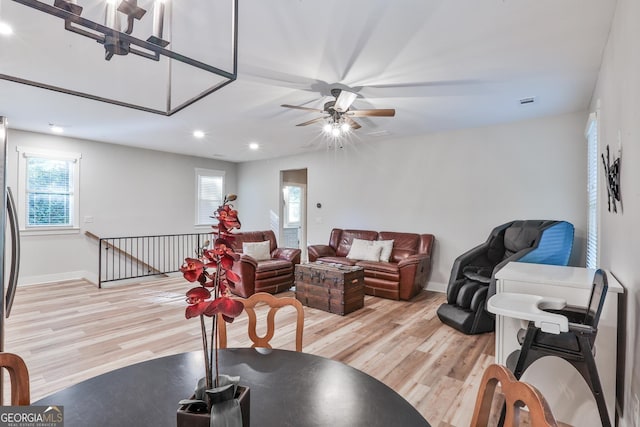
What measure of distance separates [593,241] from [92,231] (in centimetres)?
793

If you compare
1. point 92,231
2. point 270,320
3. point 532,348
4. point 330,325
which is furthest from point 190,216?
point 532,348

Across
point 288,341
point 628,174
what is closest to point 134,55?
point 288,341

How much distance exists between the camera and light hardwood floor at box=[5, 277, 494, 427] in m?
2.45

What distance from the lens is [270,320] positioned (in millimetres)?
1714

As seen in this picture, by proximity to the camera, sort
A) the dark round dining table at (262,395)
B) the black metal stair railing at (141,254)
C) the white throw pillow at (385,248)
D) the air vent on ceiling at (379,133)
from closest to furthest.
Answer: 1. the dark round dining table at (262,395)
2. the air vent on ceiling at (379,133)
3. the white throw pillow at (385,248)
4. the black metal stair railing at (141,254)

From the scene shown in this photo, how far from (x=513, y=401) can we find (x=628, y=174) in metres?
1.77

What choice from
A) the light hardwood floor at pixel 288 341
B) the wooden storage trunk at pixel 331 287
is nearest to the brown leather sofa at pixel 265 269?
the wooden storage trunk at pixel 331 287

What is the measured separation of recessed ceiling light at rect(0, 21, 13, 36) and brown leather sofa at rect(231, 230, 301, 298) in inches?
118

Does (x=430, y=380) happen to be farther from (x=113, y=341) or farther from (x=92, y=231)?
(x=92, y=231)

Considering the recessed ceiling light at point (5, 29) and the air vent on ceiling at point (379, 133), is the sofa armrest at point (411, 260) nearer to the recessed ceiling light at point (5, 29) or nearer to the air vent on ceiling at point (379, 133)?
the air vent on ceiling at point (379, 133)

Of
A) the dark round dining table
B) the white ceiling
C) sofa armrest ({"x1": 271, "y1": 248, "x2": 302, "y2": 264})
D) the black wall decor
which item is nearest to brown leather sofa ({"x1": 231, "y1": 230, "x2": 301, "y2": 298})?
sofa armrest ({"x1": 271, "y1": 248, "x2": 302, "y2": 264})

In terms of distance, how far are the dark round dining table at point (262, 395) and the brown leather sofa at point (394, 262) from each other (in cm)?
366

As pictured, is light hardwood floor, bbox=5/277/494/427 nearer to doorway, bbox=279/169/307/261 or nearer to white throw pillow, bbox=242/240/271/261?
white throw pillow, bbox=242/240/271/261

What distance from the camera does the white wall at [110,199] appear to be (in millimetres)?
5449
